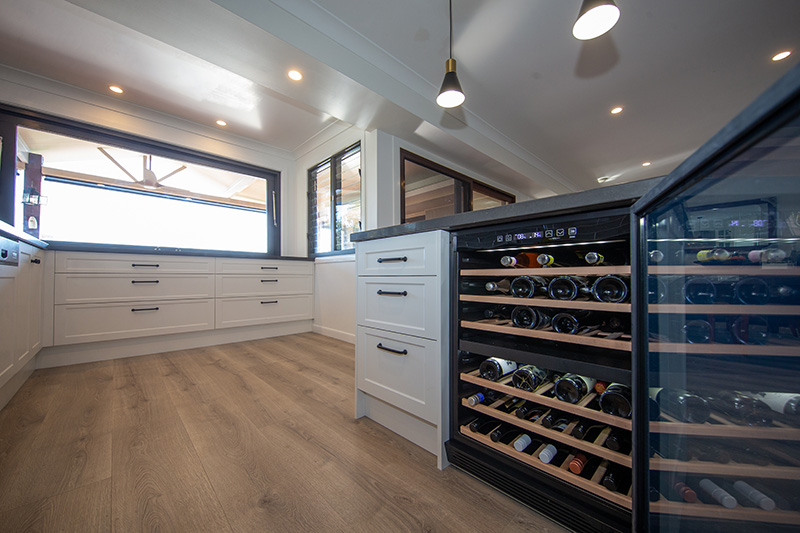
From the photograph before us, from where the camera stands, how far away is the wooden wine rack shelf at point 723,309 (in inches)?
15.8

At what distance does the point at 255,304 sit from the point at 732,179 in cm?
354

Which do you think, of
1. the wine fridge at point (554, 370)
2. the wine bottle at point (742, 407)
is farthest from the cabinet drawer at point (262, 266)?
the wine bottle at point (742, 407)

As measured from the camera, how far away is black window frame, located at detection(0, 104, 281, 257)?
2.35m

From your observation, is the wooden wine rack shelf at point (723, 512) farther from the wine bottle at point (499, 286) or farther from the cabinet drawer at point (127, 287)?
the cabinet drawer at point (127, 287)

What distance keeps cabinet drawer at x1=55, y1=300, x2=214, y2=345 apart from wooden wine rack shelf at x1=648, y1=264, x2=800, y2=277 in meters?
3.43

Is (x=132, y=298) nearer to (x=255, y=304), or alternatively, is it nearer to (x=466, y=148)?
(x=255, y=304)

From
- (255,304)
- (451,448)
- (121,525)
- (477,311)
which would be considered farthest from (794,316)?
(255,304)

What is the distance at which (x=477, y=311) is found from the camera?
1.15 meters

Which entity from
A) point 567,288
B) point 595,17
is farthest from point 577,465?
point 595,17

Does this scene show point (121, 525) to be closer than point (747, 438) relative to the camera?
No

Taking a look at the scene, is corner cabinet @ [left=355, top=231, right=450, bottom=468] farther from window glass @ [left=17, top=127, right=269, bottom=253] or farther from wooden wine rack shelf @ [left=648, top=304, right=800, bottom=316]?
window glass @ [left=17, top=127, right=269, bottom=253]

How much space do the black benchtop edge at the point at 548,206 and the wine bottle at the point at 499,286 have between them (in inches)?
9.2

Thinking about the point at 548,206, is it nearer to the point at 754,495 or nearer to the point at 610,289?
the point at 610,289

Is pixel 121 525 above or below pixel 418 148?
below
